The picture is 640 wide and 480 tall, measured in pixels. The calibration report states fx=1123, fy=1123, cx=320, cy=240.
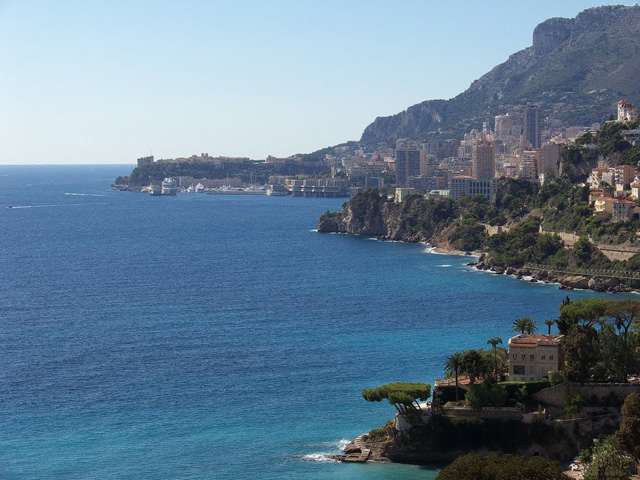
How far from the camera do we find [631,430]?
128 feet

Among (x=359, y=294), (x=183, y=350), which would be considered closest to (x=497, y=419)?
(x=183, y=350)

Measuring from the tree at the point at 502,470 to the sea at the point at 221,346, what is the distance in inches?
289

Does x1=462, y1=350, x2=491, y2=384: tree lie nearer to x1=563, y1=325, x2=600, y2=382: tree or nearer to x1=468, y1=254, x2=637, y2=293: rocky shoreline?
x1=563, y1=325, x2=600, y2=382: tree

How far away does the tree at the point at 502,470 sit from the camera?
3241 centimetres

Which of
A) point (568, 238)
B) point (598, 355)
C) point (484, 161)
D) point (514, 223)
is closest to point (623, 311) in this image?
point (598, 355)

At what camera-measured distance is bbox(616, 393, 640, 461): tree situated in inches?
1527

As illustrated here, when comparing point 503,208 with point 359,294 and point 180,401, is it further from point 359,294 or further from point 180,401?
point 180,401

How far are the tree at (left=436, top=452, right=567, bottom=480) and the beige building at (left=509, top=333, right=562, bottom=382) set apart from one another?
39.5 ft

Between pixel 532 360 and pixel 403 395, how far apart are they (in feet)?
21.2

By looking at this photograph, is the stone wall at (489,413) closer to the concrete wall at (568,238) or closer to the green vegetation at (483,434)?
the green vegetation at (483,434)

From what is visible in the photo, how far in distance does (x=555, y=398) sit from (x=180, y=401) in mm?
16398

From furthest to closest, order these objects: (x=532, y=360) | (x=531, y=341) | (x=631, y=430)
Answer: (x=531, y=341)
(x=532, y=360)
(x=631, y=430)

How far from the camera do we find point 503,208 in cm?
12344

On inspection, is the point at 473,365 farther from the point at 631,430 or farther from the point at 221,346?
the point at 221,346
